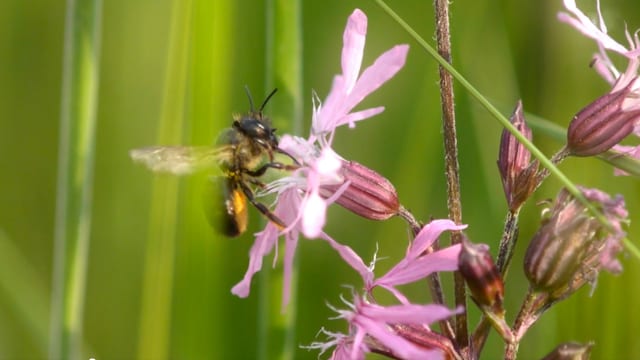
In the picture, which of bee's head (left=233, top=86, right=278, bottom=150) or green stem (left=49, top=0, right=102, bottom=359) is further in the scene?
green stem (left=49, top=0, right=102, bottom=359)

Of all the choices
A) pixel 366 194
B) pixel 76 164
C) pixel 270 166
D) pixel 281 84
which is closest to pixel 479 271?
pixel 366 194

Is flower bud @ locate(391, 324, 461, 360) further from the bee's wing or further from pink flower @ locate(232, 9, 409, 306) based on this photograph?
the bee's wing

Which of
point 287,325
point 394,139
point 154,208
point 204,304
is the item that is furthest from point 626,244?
point 394,139

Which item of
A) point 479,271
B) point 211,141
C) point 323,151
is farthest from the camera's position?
point 211,141

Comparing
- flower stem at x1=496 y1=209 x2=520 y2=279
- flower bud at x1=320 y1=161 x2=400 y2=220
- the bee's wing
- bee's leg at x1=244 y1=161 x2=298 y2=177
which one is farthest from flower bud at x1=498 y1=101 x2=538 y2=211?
the bee's wing

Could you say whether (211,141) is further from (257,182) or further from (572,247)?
(572,247)

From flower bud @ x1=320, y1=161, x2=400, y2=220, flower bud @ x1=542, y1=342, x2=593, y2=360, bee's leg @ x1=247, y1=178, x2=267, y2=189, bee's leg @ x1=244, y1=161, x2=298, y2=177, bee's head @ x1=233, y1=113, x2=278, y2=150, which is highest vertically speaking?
bee's head @ x1=233, y1=113, x2=278, y2=150
